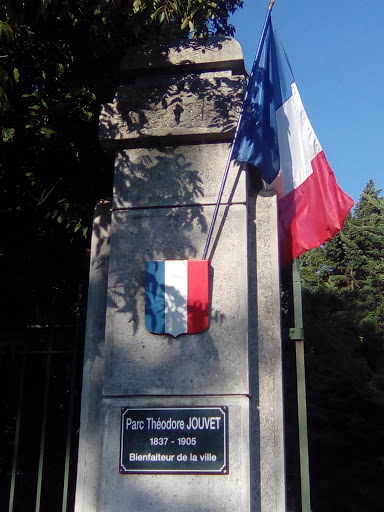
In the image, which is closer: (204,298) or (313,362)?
(204,298)

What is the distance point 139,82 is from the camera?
4.42 metres

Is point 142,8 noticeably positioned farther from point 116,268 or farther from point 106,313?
point 106,313

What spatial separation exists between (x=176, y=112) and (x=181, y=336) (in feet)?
4.82

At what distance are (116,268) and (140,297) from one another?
25cm

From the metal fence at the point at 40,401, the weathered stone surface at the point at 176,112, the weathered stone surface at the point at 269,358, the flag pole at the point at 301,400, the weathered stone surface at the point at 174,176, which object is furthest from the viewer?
the metal fence at the point at 40,401

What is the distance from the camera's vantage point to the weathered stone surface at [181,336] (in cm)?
368

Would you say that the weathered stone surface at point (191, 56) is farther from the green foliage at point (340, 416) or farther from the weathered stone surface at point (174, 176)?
the green foliage at point (340, 416)

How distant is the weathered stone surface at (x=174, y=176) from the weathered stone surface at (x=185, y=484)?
4.13 feet

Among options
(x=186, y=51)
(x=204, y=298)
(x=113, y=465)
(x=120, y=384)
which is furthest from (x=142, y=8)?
(x=113, y=465)

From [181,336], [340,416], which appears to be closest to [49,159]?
[181,336]

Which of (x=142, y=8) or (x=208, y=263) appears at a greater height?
(x=142, y=8)

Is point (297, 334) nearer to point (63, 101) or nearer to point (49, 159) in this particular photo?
point (49, 159)

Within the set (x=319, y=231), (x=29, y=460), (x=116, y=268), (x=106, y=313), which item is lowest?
(x=29, y=460)

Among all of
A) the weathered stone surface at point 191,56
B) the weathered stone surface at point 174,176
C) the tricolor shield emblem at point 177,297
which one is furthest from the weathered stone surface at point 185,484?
the weathered stone surface at point 191,56
